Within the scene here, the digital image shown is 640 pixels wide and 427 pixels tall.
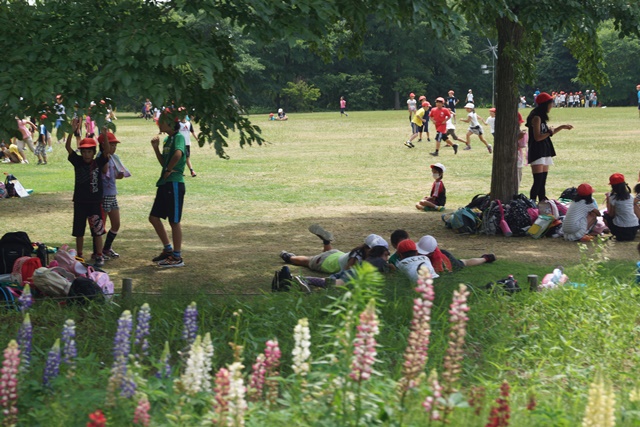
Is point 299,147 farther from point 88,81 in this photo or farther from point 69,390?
point 69,390

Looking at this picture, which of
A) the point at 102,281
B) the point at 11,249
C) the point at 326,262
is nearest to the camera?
the point at 102,281

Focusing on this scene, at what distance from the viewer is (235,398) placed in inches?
160

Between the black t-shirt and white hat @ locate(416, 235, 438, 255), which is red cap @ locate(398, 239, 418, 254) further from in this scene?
the black t-shirt

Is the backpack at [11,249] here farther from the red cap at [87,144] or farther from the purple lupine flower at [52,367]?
the purple lupine flower at [52,367]

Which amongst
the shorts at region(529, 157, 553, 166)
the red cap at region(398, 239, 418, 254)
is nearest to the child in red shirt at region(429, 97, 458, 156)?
the shorts at region(529, 157, 553, 166)

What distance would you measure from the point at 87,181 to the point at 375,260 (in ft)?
11.6

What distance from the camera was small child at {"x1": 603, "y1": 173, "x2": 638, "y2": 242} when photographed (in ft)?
40.1

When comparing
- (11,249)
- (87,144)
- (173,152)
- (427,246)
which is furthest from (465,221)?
(11,249)

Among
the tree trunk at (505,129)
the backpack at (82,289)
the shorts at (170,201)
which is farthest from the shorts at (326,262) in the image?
the tree trunk at (505,129)

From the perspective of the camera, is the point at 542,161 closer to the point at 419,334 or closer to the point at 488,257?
the point at 488,257

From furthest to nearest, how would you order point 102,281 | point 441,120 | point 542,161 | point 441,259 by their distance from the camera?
1. point 441,120
2. point 542,161
3. point 441,259
4. point 102,281

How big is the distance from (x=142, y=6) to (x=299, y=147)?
2379 cm

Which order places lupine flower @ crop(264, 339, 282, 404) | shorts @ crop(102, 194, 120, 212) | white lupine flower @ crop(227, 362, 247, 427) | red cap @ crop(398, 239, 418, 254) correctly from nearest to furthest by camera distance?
white lupine flower @ crop(227, 362, 247, 427), lupine flower @ crop(264, 339, 282, 404), red cap @ crop(398, 239, 418, 254), shorts @ crop(102, 194, 120, 212)

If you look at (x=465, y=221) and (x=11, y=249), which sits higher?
(x=11, y=249)
